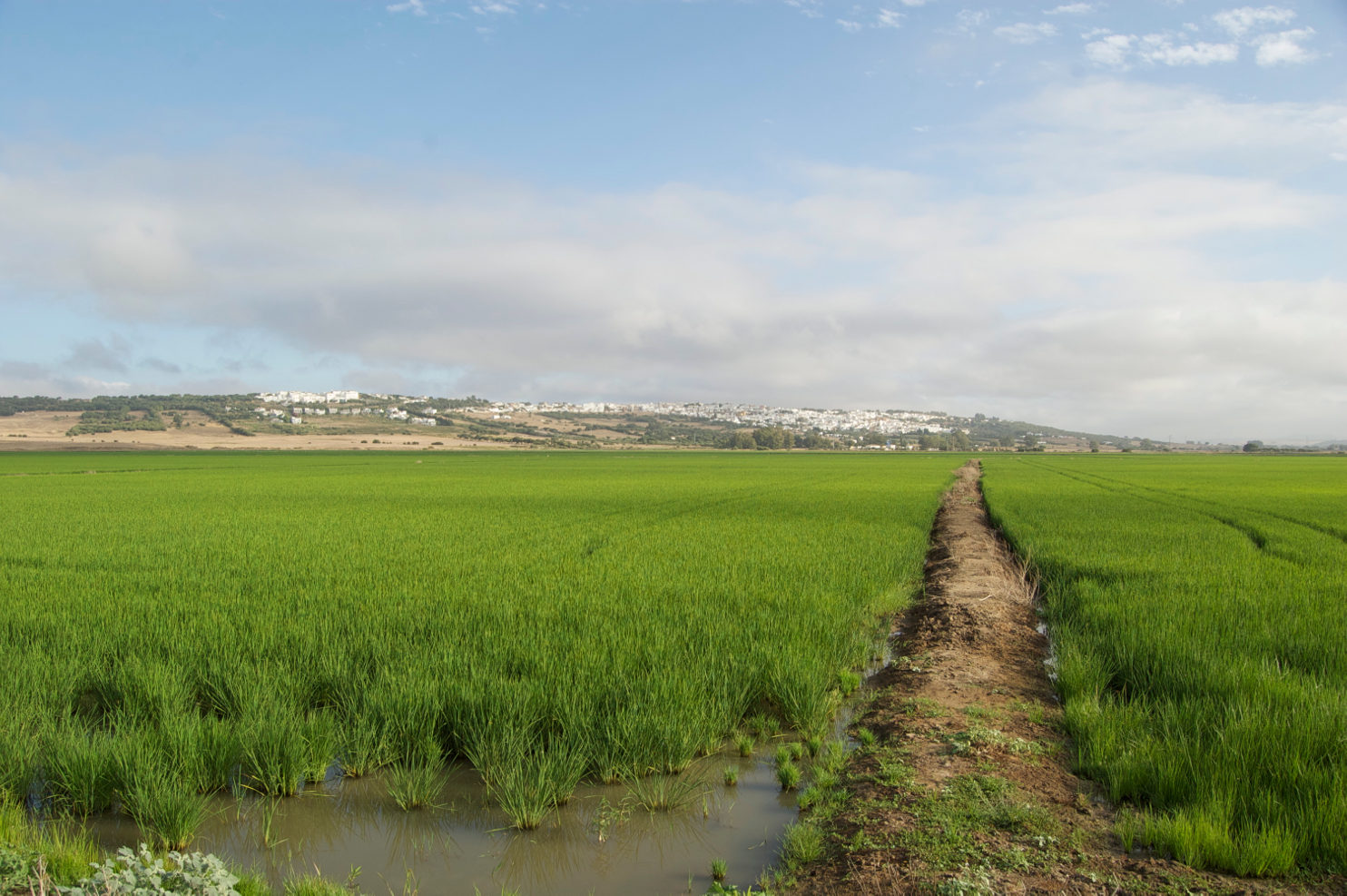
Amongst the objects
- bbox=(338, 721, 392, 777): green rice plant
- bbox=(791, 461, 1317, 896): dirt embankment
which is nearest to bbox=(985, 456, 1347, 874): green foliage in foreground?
bbox=(791, 461, 1317, 896): dirt embankment

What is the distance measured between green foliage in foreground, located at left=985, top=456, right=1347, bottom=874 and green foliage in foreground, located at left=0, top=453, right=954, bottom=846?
234 centimetres

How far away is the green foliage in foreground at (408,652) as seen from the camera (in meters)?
5.02

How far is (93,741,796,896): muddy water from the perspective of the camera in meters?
4.11

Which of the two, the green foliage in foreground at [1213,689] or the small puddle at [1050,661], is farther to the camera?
the small puddle at [1050,661]

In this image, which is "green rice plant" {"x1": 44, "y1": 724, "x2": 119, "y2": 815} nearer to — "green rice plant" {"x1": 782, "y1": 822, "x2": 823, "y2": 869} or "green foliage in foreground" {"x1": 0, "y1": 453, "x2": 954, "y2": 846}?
"green foliage in foreground" {"x1": 0, "y1": 453, "x2": 954, "y2": 846}

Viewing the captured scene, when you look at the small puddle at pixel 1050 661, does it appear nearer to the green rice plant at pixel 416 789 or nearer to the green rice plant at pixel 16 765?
the green rice plant at pixel 416 789

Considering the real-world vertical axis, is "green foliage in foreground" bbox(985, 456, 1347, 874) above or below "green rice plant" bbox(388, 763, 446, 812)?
above

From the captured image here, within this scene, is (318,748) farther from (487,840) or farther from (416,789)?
(487,840)

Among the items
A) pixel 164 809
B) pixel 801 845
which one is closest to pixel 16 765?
pixel 164 809

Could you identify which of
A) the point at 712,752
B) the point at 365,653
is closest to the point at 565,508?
the point at 365,653

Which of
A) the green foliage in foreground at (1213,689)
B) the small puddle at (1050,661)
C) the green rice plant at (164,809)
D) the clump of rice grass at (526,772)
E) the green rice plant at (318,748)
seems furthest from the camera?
the small puddle at (1050,661)

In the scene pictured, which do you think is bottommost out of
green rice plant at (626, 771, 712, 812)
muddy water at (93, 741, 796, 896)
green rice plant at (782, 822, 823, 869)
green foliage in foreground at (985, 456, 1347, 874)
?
muddy water at (93, 741, 796, 896)

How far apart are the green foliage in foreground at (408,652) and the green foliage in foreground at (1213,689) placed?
234 cm

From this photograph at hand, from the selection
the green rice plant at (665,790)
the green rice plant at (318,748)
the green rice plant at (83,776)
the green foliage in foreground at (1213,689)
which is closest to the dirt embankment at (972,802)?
the green foliage in foreground at (1213,689)
